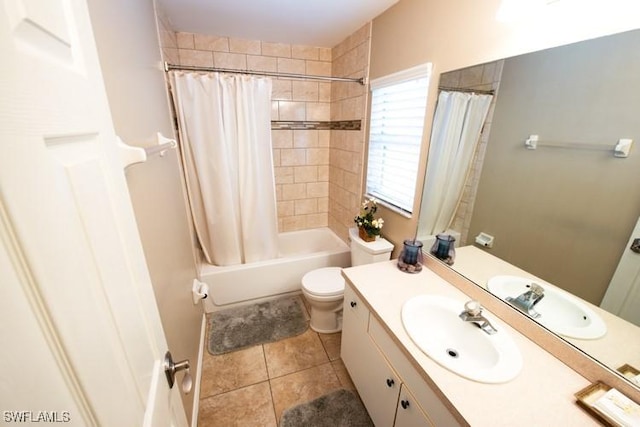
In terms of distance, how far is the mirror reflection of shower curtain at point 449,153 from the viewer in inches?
49.7

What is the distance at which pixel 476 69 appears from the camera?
Answer: 1188 mm

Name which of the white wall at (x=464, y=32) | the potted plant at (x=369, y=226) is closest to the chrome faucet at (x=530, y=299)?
the white wall at (x=464, y=32)

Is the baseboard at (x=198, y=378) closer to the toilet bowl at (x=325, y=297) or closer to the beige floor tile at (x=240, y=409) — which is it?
the beige floor tile at (x=240, y=409)

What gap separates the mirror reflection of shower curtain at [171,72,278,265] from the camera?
1960 mm

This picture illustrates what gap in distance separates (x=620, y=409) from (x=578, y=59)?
1.10 m

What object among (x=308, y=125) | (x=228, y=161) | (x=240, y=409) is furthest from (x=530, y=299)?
(x=308, y=125)

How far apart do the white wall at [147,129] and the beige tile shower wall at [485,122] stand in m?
1.42

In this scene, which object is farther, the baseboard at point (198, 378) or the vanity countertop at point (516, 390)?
the baseboard at point (198, 378)

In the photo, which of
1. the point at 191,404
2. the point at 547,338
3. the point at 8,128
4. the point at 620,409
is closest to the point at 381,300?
the point at 547,338

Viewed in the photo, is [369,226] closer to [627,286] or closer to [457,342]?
[457,342]

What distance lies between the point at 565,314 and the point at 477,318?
11.6 inches

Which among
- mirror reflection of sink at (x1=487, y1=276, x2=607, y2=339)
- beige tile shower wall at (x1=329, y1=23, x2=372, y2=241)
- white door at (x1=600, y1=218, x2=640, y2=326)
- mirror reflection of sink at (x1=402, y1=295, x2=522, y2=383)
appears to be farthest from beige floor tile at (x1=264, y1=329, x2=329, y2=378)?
white door at (x1=600, y1=218, x2=640, y2=326)

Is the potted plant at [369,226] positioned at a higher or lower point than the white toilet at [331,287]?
higher

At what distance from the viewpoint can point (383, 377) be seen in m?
1.16
